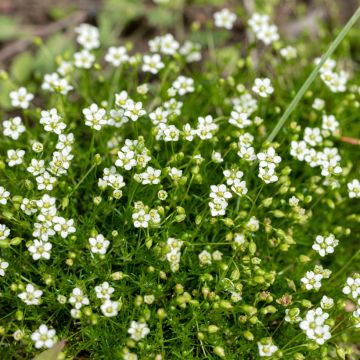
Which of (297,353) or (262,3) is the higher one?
(262,3)

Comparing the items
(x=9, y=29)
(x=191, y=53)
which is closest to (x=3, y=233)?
(x=191, y=53)

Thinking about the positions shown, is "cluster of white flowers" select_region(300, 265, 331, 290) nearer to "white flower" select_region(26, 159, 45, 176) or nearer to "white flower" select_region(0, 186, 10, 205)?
"white flower" select_region(26, 159, 45, 176)

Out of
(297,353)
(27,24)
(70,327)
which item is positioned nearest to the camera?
(297,353)

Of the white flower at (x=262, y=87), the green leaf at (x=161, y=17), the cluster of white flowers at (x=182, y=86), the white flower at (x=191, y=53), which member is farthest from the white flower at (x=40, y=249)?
the green leaf at (x=161, y=17)

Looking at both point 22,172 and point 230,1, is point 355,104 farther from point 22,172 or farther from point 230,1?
point 22,172

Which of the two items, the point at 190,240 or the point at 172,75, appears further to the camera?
the point at 172,75

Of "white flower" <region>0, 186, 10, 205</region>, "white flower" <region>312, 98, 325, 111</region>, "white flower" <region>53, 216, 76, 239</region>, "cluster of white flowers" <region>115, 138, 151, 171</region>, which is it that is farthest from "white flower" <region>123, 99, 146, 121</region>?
"white flower" <region>312, 98, 325, 111</region>

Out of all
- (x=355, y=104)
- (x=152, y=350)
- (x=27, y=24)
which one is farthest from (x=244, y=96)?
(x=27, y=24)
